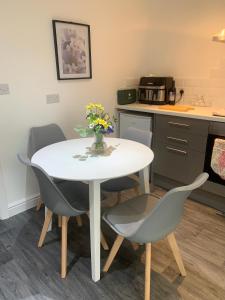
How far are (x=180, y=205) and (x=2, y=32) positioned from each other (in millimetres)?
1933

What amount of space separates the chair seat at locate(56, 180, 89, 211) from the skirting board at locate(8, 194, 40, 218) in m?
0.66

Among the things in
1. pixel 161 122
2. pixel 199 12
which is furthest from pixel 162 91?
pixel 199 12

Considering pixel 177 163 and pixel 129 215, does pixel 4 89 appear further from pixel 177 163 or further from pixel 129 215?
pixel 177 163

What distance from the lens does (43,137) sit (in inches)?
90.4

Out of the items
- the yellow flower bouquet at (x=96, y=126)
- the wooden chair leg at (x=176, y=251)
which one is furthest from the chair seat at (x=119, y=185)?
the wooden chair leg at (x=176, y=251)

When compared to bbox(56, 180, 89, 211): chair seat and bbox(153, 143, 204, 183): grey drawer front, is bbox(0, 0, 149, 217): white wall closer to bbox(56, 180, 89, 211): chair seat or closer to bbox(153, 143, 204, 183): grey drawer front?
bbox(56, 180, 89, 211): chair seat

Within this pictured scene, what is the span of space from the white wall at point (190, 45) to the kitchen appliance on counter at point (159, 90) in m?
0.18

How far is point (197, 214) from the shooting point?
2355 mm

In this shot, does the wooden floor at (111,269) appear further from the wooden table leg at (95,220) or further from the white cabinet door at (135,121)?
the white cabinet door at (135,121)

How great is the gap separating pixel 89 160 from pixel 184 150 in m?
1.28

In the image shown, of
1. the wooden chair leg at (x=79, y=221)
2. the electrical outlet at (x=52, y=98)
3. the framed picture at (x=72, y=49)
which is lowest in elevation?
the wooden chair leg at (x=79, y=221)

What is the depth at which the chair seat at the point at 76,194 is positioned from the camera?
1.64 metres

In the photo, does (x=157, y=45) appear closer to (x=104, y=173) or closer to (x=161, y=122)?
(x=161, y=122)

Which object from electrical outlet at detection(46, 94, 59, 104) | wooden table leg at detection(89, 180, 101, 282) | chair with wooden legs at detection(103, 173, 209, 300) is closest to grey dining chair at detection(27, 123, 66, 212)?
electrical outlet at detection(46, 94, 59, 104)
